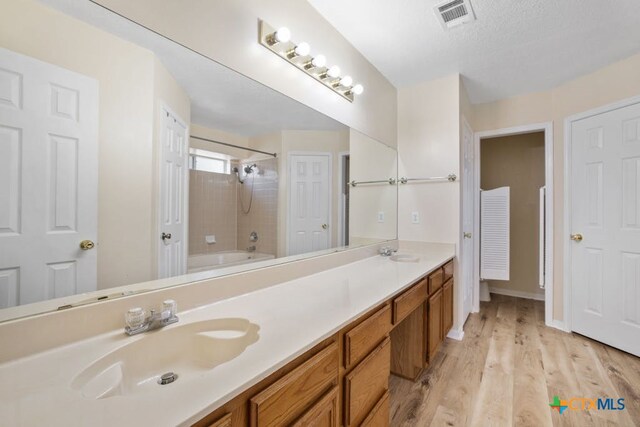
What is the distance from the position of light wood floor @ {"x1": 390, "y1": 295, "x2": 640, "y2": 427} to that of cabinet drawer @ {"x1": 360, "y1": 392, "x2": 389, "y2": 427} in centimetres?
35

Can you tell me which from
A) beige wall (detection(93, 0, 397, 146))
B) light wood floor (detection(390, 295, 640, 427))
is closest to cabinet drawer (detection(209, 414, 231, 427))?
beige wall (detection(93, 0, 397, 146))

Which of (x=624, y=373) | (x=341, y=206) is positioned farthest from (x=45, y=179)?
(x=624, y=373)

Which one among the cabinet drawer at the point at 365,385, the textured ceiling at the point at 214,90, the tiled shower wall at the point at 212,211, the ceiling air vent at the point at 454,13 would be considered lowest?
the cabinet drawer at the point at 365,385

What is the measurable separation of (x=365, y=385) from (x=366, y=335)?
0.19 m

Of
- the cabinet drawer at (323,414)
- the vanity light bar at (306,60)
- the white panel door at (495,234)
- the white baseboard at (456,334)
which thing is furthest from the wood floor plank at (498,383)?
the vanity light bar at (306,60)

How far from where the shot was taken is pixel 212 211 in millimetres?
1189

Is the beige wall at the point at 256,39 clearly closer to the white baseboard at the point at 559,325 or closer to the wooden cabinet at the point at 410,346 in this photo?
the wooden cabinet at the point at 410,346

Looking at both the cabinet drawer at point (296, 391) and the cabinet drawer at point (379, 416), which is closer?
the cabinet drawer at point (296, 391)

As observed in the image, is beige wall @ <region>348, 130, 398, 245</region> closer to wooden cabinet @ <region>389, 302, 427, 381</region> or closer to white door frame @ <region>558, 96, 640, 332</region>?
wooden cabinet @ <region>389, 302, 427, 381</region>

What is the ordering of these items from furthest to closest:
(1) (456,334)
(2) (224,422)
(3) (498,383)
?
1. (1) (456,334)
2. (3) (498,383)
3. (2) (224,422)

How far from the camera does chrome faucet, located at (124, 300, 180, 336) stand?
0.82m

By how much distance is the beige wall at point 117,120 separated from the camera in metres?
0.74

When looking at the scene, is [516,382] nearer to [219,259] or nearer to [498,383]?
[498,383]

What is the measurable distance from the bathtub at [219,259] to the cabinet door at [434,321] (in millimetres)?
1225
